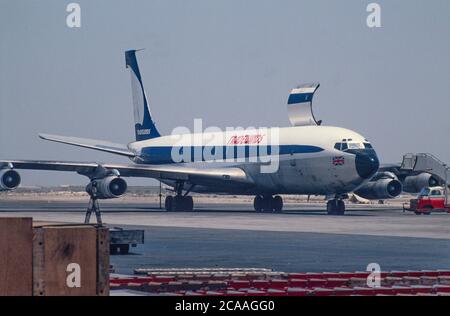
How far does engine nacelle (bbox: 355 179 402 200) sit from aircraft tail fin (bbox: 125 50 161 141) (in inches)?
659

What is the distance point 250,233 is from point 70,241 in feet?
71.6

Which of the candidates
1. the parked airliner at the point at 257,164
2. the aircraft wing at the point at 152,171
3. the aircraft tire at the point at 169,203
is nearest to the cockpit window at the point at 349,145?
the parked airliner at the point at 257,164

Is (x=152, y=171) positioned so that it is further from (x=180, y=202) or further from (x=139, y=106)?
(x=139, y=106)

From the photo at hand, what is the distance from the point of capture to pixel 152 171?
58.0 m

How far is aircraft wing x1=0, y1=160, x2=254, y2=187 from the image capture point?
5681 centimetres

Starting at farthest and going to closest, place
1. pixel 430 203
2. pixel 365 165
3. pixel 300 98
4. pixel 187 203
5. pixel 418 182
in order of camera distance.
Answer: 1. pixel 418 182
2. pixel 300 98
3. pixel 187 203
4. pixel 430 203
5. pixel 365 165

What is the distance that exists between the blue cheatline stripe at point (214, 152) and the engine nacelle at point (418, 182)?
40.5 feet

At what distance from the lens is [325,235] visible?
34.2 meters

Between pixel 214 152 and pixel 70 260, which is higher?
pixel 214 152

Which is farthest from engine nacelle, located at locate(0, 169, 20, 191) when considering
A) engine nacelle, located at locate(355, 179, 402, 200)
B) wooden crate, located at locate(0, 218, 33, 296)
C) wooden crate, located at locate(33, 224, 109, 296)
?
wooden crate, located at locate(0, 218, 33, 296)

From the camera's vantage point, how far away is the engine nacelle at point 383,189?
59.4m

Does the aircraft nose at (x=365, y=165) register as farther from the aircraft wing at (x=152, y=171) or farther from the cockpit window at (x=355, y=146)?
the aircraft wing at (x=152, y=171)

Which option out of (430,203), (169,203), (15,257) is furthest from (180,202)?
(15,257)

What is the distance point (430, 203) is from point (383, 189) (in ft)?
10.4
